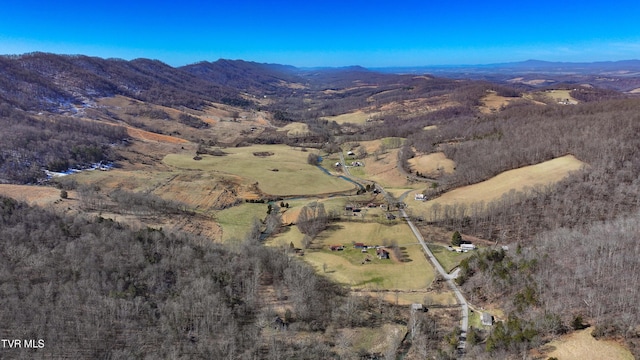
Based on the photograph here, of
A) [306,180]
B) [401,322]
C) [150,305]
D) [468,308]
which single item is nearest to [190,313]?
[150,305]

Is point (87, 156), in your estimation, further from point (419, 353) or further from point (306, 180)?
point (419, 353)

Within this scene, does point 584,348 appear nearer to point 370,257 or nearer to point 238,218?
point 370,257

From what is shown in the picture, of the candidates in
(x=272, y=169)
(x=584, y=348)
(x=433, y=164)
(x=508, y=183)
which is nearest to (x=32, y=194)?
(x=272, y=169)

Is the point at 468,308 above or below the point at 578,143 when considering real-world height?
below

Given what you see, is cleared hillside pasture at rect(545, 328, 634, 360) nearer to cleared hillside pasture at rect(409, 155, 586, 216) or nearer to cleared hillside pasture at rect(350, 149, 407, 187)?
cleared hillside pasture at rect(409, 155, 586, 216)

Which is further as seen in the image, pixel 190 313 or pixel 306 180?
pixel 306 180

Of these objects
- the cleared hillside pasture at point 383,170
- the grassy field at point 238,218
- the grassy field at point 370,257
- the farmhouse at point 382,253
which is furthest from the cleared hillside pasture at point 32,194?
the cleared hillside pasture at point 383,170

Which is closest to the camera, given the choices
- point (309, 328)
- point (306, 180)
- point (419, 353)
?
point (419, 353)
